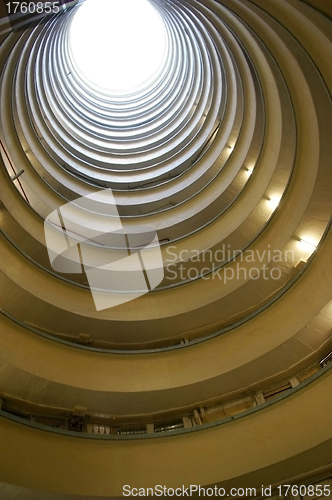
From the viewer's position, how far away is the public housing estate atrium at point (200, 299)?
8.46 m

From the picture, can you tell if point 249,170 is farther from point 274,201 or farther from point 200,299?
point 200,299

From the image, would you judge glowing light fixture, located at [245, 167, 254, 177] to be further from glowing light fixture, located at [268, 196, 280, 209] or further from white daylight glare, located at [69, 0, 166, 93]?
white daylight glare, located at [69, 0, 166, 93]

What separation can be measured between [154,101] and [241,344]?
60.9 feet

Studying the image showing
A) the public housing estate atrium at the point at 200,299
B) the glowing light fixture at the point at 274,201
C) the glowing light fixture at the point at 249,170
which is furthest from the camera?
the glowing light fixture at the point at 249,170

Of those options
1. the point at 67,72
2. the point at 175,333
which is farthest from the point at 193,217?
the point at 67,72

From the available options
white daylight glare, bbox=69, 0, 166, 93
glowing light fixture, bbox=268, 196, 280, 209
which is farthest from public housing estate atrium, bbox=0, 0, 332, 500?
white daylight glare, bbox=69, 0, 166, 93

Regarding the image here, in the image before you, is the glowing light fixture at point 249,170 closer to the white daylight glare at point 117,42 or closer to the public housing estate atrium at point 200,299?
the public housing estate atrium at point 200,299

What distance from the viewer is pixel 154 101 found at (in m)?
23.8

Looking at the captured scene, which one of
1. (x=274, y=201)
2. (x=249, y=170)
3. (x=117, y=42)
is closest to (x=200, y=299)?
(x=274, y=201)

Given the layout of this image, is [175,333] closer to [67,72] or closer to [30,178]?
[30,178]

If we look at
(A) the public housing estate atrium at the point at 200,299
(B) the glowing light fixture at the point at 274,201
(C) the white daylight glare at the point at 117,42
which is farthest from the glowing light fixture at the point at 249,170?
(C) the white daylight glare at the point at 117,42

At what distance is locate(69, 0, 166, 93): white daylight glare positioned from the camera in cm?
2666

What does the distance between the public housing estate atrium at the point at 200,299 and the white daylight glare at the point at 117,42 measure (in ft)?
30.8

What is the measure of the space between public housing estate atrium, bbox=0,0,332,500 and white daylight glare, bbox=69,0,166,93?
30.8 feet
